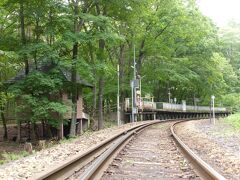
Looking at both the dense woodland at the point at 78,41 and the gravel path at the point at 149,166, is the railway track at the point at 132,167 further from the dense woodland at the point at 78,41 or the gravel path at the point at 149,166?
the dense woodland at the point at 78,41

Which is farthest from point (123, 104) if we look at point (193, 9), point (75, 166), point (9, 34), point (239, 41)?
point (239, 41)

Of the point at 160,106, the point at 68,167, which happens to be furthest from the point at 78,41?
the point at 160,106

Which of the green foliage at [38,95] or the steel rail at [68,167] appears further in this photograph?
the green foliage at [38,95]

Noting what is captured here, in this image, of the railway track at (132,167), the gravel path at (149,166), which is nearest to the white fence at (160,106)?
the gravel path at (149,166)

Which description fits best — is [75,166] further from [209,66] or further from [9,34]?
[209,66]

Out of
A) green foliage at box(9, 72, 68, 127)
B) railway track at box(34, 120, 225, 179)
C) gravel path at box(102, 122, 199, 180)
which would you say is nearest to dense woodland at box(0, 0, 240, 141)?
green foliage at box(9, 72, 68, 127)

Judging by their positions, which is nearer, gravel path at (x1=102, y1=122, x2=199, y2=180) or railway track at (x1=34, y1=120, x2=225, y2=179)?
railway track at (x1=34, y1=120, x2=225, y2=179)

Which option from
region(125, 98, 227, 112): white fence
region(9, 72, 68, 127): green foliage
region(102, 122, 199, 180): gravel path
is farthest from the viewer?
region(125, 98, 227, 112): white fence

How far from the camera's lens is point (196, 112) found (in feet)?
214

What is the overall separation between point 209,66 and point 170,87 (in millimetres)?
12293

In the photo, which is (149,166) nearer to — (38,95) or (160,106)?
(38,95)

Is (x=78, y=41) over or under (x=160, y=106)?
over

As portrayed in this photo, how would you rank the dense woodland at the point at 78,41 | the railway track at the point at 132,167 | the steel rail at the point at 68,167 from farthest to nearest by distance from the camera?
the dense woodland at the point at 78,41 → the railway track at the point at 132,167 → the steel rail at the point at 68,167

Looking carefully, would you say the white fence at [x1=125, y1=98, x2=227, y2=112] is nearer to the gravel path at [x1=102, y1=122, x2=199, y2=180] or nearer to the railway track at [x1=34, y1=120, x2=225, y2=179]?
the gravel path at [x1=102, y1=122, x2=199, y2=180]
